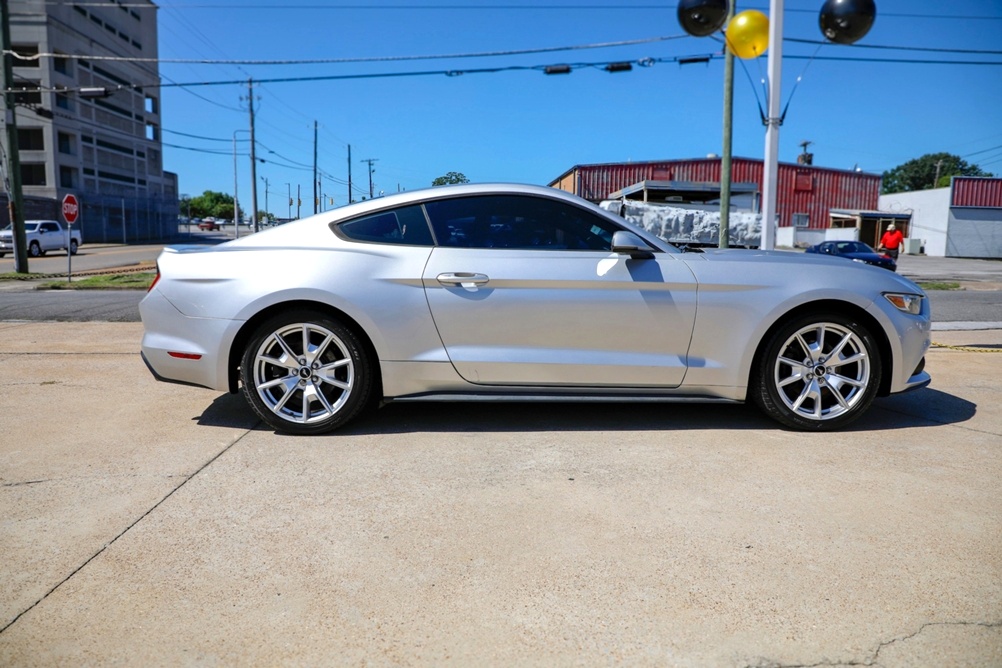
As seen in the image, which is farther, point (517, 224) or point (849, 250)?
point (849, 250)

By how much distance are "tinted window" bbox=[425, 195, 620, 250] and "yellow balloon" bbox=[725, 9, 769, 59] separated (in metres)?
5.85

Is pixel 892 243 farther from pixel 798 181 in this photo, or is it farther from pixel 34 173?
pixel 34 173

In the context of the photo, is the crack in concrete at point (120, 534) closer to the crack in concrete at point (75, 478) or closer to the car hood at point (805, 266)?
the crack in concrete at point (75, 478)

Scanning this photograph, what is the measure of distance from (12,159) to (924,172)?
133 metres

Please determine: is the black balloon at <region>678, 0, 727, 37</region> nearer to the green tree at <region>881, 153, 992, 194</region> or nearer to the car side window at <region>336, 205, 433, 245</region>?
the car side window at <region>336, 205, 433, 245</region>

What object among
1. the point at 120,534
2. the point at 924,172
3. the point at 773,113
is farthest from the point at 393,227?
the point at 924,172

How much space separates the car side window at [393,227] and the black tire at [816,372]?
2086 millimetres

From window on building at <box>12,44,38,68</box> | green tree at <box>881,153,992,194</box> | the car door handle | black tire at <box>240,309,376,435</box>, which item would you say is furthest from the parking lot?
green tree at <box>881,153,992,194</box>

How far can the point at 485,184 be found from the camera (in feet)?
14.2

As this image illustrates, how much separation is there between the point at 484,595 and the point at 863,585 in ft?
4.05

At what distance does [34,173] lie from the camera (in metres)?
51.6

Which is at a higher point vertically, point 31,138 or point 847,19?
point 31,138

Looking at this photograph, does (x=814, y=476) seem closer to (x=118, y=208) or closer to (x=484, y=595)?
(x=484, y=595)

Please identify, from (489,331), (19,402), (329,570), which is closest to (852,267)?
(489,331)
